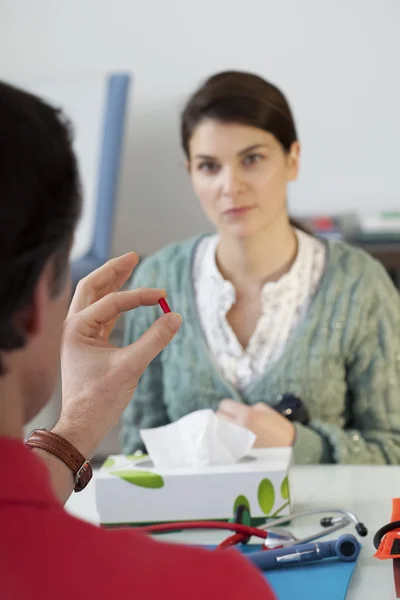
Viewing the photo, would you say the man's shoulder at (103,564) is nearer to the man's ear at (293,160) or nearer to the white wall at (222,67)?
the man's ear at (293,160)

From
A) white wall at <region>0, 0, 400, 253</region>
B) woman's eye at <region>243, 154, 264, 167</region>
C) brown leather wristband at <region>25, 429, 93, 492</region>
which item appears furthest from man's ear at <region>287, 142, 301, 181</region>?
white wall at <region>0, 0, 400, 253</region>

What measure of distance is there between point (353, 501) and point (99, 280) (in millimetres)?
472

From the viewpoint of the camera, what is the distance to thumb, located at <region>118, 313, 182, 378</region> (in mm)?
970

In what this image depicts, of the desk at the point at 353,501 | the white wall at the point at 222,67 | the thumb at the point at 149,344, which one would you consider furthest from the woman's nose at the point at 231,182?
the white wall at the point at 222,67

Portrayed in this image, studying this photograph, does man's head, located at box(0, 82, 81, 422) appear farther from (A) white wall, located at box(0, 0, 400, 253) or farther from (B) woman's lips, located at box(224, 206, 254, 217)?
(A) white wall, located at box(0, 0, 400, 253)

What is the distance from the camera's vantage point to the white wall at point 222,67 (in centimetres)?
329

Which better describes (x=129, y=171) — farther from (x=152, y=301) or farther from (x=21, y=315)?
(x=21, y=315)

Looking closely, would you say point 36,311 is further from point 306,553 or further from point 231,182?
point 231,182

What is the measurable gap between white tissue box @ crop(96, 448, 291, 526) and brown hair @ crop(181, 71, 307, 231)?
35.1 inches

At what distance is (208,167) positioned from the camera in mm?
1949

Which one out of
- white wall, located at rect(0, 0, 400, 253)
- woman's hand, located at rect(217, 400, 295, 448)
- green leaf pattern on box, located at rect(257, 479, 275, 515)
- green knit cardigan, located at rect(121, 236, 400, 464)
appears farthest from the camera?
white wall, located at rect(0, 0, 400, 253)

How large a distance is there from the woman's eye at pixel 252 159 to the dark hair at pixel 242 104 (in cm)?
6

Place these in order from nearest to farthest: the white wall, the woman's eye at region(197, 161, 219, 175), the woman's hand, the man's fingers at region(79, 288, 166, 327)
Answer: the man's fingers at region(79, 288, 166, 327), the woman's hand, the woman's eye at region(197, 161, 219, 175), the white wall

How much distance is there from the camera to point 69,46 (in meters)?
3.52
